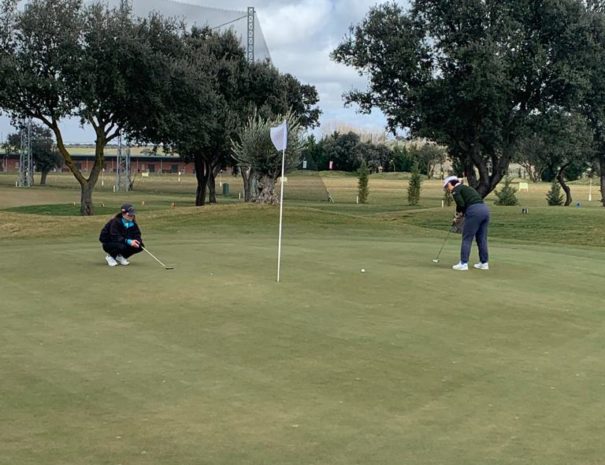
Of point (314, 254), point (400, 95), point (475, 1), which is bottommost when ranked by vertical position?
point (314, 254)

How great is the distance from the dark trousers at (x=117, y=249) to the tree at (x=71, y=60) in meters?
23.6

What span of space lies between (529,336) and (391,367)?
8.54 feet

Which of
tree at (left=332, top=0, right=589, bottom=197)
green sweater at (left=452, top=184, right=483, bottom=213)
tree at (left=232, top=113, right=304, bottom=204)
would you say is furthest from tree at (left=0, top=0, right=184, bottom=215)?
green sweater at (left=452, top=184, right=483, bottom=213)

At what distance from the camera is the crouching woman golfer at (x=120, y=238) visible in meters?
15.4

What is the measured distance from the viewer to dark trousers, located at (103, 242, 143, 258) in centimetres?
1537

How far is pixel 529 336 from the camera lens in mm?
9422

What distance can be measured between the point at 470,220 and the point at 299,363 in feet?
28.9

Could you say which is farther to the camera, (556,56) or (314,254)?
(556,56)

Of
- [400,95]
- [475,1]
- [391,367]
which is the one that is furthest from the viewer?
[400,95]

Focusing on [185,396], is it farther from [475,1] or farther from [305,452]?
[475,1]

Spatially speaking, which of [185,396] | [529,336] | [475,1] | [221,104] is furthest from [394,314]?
[221,104]

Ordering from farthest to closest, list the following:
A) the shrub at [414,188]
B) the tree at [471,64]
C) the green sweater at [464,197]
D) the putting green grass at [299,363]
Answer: the shrub at [414,188]
the tree at [471,64]
the green sweater at [464,197]
the putting green grass at [299,363]

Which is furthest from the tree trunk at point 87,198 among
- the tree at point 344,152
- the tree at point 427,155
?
the tree at point 427,155

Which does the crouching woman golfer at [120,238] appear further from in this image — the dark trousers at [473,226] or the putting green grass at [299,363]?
the dark trousers at [473,226]
